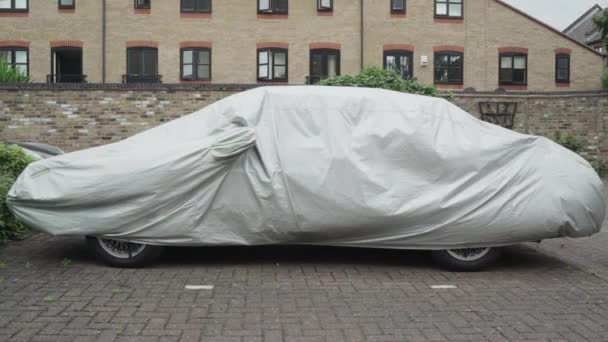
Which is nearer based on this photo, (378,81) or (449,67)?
(378,81)

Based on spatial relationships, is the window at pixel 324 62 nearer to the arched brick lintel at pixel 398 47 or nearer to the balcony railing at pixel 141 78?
the arched brick lintel at pixel 398 47

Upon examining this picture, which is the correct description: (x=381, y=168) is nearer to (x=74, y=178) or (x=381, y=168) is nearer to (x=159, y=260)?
(x=159, y=260)

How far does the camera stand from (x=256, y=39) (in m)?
26.2

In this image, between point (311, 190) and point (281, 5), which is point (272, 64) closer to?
point (281, 5)

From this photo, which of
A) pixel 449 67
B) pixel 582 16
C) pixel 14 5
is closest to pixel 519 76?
pixel 449 67

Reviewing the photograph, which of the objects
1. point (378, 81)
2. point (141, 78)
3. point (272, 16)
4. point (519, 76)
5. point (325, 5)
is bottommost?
point (378, 81)

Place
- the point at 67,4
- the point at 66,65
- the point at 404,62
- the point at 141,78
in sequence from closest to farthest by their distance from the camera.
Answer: the point at 67,4
the point at 141,78
the point at 66,65
the point at 404,62

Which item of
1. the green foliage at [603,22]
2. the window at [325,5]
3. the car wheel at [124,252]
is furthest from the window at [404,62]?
the car wheel at [124,252]

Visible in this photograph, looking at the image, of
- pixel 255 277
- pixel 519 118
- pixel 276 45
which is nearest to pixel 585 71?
pixel 519 118

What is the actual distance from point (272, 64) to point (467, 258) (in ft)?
70.0

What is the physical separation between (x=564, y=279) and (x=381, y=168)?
6.75ft

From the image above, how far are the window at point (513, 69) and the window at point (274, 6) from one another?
33.7ft

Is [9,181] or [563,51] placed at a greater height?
[563,51]

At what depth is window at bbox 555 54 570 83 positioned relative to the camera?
28.8 meters
